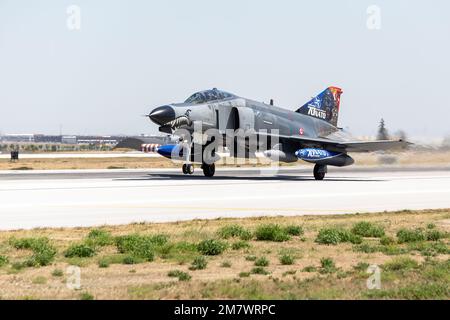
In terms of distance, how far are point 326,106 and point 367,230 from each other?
30051mm

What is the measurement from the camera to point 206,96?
3597 cm

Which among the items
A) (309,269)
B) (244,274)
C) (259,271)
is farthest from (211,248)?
(309,269)

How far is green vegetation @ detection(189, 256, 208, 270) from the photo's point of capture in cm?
1205

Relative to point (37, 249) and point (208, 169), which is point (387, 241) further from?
point (208, 169)

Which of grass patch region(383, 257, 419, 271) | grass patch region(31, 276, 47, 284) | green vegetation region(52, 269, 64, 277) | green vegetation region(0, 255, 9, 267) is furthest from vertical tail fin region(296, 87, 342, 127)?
grass patch region(31, 276, 47, 284)

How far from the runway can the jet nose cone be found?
3.21 m

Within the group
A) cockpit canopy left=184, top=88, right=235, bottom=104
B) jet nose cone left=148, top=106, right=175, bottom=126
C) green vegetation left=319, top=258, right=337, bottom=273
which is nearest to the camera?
green vegetation left=319, top=258, right=337, bottom=273

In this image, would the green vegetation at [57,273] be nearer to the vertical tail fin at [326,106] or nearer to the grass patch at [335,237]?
the grass patch at [335,237]

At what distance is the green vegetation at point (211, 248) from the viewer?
13.6 meters

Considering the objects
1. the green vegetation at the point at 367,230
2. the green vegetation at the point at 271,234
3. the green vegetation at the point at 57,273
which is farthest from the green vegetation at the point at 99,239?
the green vegetation at the point at 367,230

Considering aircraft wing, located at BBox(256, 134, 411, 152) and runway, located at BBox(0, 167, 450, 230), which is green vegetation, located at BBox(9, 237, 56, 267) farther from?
aircraft wing, located at BBox(256, 134, 411, 152)

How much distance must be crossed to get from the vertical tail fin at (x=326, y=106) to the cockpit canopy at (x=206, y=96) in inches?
390
